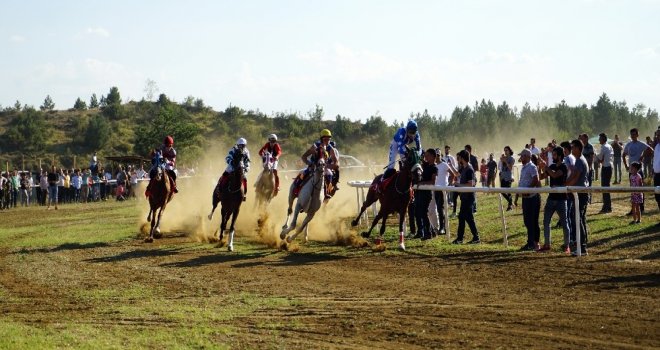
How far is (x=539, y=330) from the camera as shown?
893 centimetres

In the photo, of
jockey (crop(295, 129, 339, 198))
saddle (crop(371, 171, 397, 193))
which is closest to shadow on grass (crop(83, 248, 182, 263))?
jockey (crop(295, 129, 339, 198))

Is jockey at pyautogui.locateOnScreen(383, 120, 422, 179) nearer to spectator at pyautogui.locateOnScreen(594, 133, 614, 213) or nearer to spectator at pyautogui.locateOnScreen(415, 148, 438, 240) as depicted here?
spectator at pyautogui.locateOnScreen(415, 148, 438, 240)

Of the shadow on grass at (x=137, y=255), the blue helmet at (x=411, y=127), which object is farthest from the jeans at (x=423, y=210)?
the shadow on grass at (x=137, y=255)

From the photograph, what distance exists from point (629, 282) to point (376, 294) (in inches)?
147

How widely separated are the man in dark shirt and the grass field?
1.32m

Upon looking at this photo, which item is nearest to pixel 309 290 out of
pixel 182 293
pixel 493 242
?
pixel 182 293

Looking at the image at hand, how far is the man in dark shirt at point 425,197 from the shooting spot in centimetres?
1851

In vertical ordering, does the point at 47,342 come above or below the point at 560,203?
below

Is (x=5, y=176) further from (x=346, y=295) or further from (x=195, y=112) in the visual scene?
(x=195, y=112)

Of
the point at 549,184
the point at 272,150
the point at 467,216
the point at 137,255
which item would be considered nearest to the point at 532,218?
the point at 549,184

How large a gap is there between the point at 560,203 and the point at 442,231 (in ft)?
19.2

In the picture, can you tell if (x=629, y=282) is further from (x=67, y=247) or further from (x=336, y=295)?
(x=67, y=247)

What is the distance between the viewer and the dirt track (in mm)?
8922

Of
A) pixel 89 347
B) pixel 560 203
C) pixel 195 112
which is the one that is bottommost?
pixel 89 347
